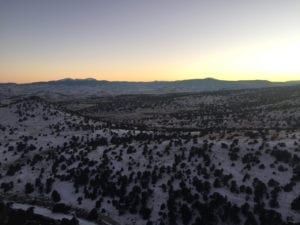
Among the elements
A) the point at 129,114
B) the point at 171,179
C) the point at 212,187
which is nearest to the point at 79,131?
the point at 171,179

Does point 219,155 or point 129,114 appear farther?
point 129,114

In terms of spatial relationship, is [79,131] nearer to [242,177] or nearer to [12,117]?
[12,117]

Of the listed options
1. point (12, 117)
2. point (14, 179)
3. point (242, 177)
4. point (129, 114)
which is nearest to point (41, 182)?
point (14, 179)

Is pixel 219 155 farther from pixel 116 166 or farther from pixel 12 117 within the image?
pixel 12 117

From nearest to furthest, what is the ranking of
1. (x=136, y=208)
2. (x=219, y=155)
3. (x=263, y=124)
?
(x=136, y=208), (x=219, y=155), (x=263, y=124)

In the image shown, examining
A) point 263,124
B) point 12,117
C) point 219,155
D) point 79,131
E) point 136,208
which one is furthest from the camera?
point 12,117

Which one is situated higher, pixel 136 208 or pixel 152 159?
pixel 152 159
